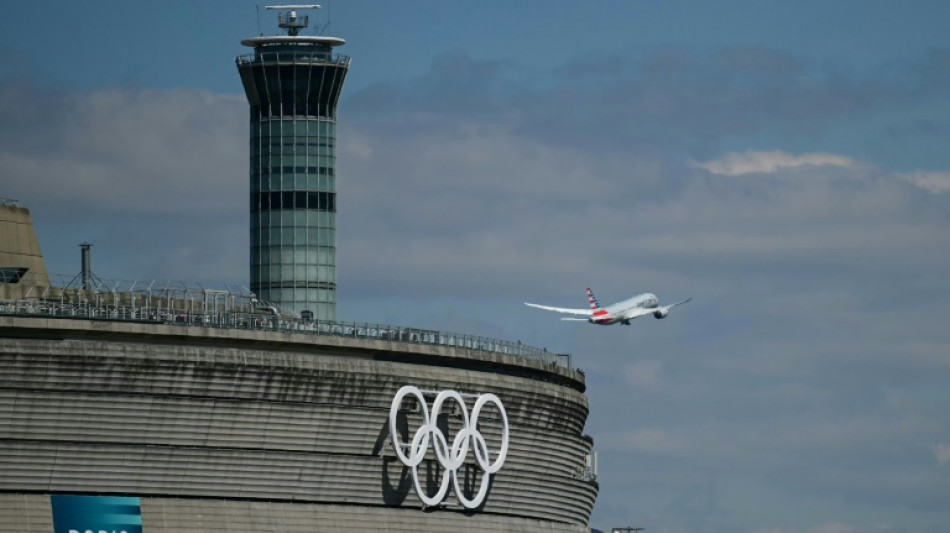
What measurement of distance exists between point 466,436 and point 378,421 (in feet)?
27.4

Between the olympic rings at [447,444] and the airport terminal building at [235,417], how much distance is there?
17 centimetres

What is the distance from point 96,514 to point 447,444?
32.6 meters

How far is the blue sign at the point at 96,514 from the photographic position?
16225 centimetres

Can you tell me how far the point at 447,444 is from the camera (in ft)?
613

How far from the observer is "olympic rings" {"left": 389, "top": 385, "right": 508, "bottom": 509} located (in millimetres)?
180250

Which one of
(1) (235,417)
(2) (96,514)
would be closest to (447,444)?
(1) (235,417)

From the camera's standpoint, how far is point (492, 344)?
19650 centimetres

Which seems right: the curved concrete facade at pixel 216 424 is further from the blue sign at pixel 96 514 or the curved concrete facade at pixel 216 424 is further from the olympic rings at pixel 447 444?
the olympic rings at pixel 447 444

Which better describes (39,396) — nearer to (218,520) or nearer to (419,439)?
(218,520)

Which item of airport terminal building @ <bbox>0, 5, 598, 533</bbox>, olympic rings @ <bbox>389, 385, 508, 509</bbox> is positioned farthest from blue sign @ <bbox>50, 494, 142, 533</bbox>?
olympic rings @ <bbox>389, 385, 508, 509</bbox>

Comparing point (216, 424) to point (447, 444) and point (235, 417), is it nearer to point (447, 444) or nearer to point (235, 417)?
point (235, 417)

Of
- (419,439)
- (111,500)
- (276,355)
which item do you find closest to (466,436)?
(419,439)

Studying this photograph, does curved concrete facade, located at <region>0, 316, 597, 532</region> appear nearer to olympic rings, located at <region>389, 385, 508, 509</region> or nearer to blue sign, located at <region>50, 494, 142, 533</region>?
blue sign, located at <region>50, 494, 142, 533</region>

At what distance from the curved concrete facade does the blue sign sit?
0.79 metres
